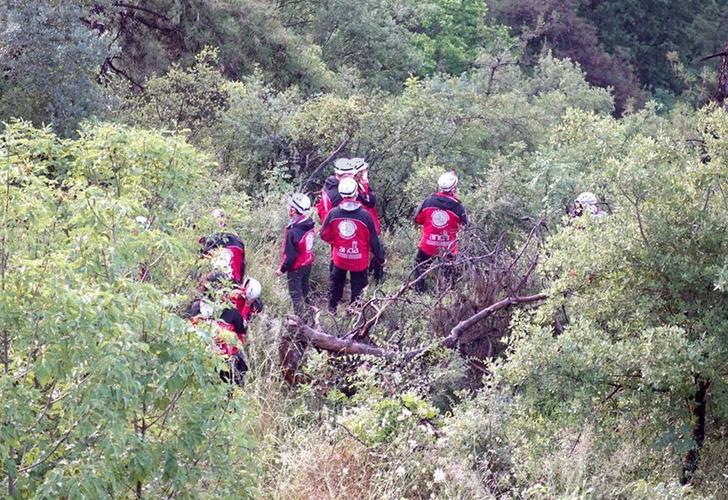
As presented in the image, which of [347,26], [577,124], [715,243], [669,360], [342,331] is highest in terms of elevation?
[715,243]

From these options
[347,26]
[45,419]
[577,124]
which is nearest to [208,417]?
[45,419]

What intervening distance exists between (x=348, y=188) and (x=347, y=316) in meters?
1.42

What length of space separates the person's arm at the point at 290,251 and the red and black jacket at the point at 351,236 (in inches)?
16.8

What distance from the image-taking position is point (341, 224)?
35.8 feet

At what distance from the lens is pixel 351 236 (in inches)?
429

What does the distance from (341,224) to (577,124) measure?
2.89 meters

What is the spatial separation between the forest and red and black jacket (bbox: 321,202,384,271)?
41 cm

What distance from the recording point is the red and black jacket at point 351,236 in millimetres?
10867

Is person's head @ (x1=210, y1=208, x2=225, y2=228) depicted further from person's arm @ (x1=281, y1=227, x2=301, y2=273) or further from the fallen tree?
person's arm @ (x1=281, y1=227, x2=301, y2=273)

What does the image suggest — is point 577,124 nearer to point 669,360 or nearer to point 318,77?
point 669,360

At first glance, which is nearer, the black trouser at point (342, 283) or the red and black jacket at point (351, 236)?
the red and black jacket at point (351, 236)

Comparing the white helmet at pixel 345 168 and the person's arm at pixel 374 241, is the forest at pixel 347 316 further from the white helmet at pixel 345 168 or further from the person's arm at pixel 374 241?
the white helmet at pixel 345 168

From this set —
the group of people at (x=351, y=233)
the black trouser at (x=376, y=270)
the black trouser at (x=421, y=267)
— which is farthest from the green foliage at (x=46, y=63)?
the black trouser at (x=421, y=267)

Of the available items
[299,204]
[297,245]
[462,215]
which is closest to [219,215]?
[299,204]
